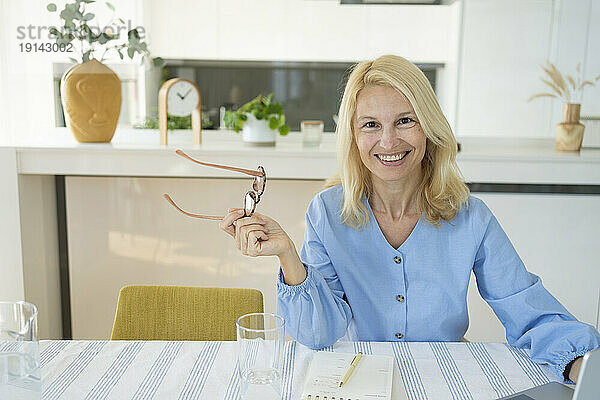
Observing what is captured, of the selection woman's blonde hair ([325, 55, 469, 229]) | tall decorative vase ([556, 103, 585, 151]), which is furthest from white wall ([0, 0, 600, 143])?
woman's blonde hair ([325, 55, 469, 229])

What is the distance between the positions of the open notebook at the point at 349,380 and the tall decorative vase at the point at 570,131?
66.2 inches

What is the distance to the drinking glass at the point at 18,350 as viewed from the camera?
93 cm

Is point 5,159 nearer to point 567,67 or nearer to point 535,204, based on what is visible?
point 535,204

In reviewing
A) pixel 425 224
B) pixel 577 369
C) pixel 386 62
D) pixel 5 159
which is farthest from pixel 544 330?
pixel 5 159

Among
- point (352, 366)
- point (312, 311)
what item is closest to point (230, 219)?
point (312, 311)

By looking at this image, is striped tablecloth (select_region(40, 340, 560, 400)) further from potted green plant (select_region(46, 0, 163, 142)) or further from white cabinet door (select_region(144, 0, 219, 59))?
white cabinet door (select_region(144, 0, 219, 59))

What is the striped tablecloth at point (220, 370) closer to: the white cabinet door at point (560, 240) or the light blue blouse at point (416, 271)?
the light blue blouse at point (416, 271)

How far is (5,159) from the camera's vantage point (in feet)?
7.61

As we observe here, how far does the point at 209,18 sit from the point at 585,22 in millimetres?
1581

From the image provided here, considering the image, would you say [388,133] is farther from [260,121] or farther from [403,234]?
[260,121]

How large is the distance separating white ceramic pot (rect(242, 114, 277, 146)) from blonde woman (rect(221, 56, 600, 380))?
38.0 inches

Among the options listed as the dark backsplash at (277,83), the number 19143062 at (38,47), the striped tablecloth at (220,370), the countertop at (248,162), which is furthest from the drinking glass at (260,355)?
the number 19143062 at (38,47)

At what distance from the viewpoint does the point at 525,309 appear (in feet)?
4.44

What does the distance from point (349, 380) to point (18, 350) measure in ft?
1.80
